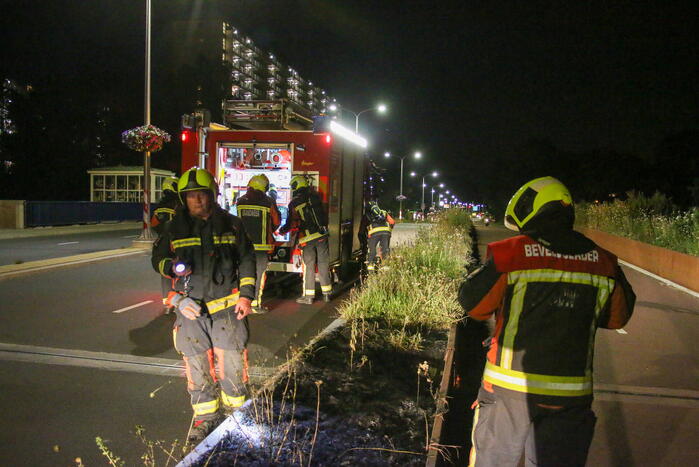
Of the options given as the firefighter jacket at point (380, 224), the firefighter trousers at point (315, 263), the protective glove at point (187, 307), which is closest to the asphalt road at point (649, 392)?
the protective glove at point (187, 307)

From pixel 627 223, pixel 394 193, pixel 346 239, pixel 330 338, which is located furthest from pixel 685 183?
pixel 330 338

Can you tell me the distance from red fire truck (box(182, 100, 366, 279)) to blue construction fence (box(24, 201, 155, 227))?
60.5 ft

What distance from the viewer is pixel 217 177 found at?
980 centimetres

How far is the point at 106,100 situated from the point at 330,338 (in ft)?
163

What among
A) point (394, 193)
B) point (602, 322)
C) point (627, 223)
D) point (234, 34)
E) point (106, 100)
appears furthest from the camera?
point (234, 34)

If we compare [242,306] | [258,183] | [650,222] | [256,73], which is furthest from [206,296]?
[256,73]

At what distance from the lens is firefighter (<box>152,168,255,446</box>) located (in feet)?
13.2

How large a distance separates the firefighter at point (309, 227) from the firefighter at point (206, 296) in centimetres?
Answer: 447

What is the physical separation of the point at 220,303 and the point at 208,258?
332mm

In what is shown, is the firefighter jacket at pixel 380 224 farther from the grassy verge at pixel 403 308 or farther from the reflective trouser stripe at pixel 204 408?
the reflective trouser stripe at pixel 204 408

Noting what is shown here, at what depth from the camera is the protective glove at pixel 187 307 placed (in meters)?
3.96

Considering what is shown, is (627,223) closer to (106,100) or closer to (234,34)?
(106,100)

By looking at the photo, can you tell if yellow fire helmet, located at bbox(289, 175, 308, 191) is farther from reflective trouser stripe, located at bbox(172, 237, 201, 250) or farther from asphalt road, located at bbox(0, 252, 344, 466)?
reflective trouser stripe, located at bbox(172, 237, 201, 250)

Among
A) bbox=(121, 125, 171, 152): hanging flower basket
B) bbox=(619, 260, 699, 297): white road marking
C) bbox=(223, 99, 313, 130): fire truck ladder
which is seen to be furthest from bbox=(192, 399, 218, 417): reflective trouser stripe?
bbox=(121, 125, 171, 152): hanging flower basket
